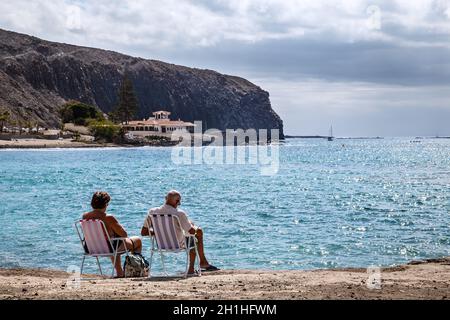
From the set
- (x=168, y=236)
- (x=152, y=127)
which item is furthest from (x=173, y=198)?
(x=152, y=127)

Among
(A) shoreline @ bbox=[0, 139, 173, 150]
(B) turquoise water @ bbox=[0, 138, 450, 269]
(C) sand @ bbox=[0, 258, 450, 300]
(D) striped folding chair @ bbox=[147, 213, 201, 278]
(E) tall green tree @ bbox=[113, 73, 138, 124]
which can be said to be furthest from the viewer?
(E) tall green tree @ bbox=[113, 73, 138, 124]

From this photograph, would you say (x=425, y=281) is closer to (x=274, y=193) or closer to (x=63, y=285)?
(x=63, y=285)

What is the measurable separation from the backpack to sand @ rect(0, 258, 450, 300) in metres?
0.56

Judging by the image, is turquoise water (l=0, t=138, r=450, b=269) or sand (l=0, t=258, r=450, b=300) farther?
turquoise water (l=0, t=138, r=450, b=269)

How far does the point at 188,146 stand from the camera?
173 m

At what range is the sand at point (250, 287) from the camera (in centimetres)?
770

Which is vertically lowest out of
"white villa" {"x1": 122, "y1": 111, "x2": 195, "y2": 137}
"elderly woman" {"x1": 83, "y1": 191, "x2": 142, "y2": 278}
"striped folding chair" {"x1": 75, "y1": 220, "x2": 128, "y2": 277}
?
"striped folding chair" {"x1": 75, "y1": 220, "x2": 128, "y2": 277}

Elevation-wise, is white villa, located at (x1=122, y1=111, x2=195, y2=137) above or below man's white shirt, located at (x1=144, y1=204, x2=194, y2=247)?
above

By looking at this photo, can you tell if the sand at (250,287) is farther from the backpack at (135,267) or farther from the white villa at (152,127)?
the white villa at (152,127)

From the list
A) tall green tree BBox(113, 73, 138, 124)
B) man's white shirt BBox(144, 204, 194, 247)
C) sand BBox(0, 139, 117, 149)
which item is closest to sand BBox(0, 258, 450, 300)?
man's white shirt BBox(144, 204, 194, 247)

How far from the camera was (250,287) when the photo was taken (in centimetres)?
847

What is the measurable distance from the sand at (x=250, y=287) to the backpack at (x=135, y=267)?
→ 56 cm

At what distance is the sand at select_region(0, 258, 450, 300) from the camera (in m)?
7.70

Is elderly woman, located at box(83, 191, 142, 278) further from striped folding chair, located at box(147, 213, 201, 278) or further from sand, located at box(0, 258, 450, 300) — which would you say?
sand, located at box(0, 258, 450, 300)
